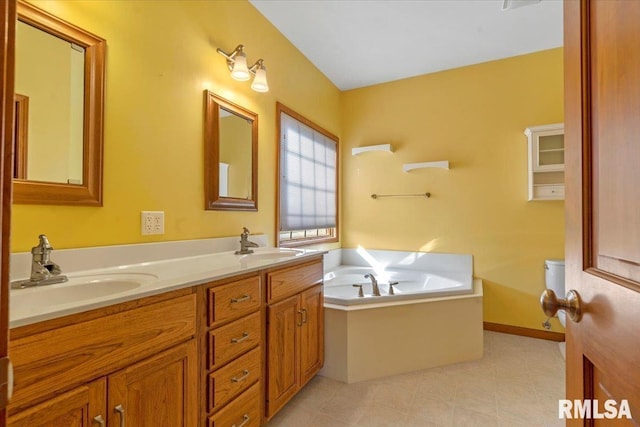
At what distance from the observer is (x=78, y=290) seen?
1076 mm

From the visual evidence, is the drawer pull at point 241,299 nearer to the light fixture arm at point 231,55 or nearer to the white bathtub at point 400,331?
the white bathtub at point 400,331

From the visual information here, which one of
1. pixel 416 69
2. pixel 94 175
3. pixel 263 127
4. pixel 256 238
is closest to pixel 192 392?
pixel 94 175

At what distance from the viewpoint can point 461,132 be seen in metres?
3.09

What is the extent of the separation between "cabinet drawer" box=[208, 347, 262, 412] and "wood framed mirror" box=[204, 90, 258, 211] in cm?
88

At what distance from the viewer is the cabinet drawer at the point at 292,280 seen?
1539mm

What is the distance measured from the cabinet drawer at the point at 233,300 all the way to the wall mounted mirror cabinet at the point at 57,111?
641mm

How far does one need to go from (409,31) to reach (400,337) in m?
2.39

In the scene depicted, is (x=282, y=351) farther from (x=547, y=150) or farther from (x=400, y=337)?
(x=547, y=150)

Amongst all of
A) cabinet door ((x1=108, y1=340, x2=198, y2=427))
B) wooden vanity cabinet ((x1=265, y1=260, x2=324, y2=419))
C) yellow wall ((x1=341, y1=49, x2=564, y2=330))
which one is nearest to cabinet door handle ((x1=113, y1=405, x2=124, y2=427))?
cabinet door ((x1=108, y1=340, x2=198, y2=427))

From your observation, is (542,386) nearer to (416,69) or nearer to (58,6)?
(416,69)

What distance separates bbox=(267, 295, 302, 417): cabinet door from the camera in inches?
60.1

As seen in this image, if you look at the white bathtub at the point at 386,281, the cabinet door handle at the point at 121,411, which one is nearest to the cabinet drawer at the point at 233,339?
the cabinet door handle at the point at 121,411

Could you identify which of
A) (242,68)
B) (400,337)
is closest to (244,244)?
(242,68)

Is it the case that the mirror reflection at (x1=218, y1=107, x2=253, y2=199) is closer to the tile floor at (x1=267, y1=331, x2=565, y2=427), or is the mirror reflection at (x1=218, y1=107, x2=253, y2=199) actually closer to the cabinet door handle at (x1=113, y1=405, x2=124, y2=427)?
the cabinet door handle at (x1=113, y1=405, x2=124, y2=427)
